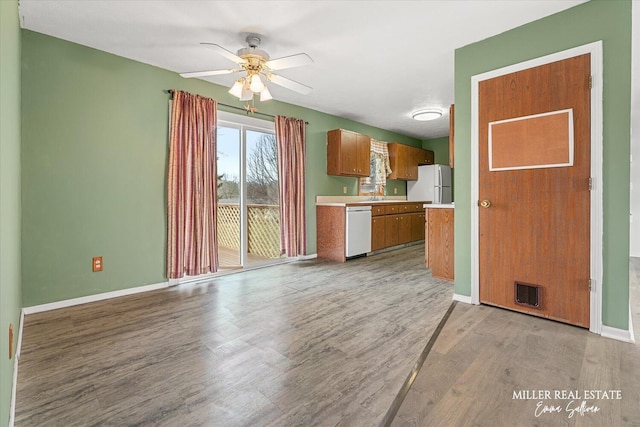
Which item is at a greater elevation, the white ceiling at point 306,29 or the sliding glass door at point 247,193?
the white ceiling at point 306,29

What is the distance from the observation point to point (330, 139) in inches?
199

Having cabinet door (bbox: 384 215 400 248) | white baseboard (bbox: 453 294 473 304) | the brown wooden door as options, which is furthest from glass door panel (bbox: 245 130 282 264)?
the brown wooden door

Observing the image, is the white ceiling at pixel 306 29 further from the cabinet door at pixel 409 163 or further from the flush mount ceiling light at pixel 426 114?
the cabinet door at pixel 409 163

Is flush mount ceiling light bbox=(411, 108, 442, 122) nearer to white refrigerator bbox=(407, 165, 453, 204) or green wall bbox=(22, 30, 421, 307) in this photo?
white refrigerator bbox=(407, 165, 453, 204)

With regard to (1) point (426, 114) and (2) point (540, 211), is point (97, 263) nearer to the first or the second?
(2) point (540, 211)

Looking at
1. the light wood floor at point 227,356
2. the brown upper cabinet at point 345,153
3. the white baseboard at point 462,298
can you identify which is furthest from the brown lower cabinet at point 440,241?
the brown upper cabinet at point 345,153

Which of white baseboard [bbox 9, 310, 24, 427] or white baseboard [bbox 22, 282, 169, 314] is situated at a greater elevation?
white baseboard [bbox 22, 282, 169, 314]

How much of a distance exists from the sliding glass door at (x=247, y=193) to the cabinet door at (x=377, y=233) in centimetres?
155

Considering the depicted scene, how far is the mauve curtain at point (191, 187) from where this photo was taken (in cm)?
331

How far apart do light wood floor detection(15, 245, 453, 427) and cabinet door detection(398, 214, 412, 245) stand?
2465 mm

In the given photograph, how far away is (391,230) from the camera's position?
5.49 metres

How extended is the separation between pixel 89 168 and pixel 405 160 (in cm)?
531

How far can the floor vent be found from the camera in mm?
2430

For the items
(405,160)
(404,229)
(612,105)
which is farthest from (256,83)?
(405,160)
